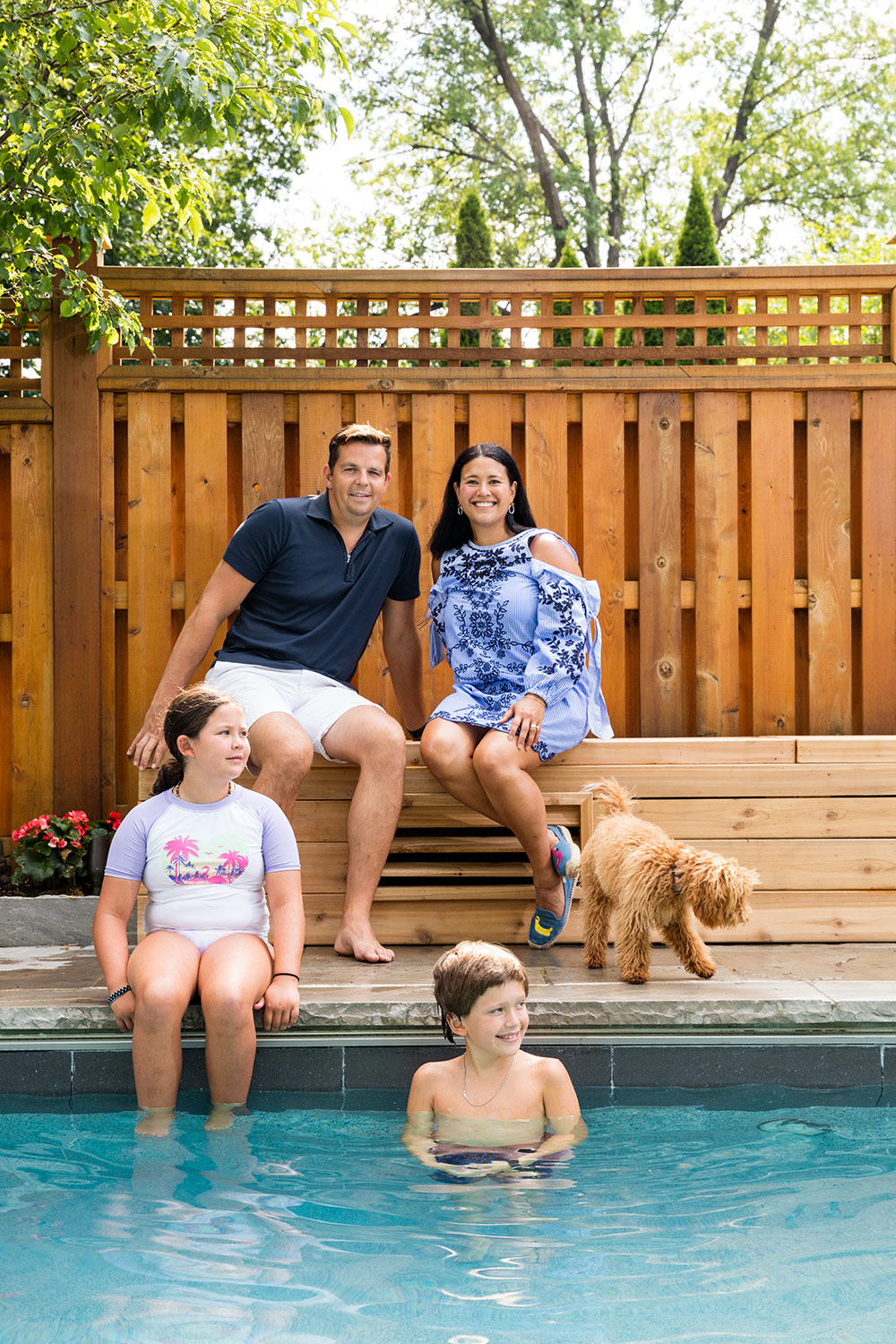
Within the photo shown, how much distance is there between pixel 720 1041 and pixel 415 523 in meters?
2.56

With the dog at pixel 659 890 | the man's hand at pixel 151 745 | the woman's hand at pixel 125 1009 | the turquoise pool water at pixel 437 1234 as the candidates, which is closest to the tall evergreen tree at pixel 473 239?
the man's hand at pixel 151 745

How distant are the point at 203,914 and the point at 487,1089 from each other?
33.3 inches

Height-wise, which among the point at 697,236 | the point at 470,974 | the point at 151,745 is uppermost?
the point at 697,236

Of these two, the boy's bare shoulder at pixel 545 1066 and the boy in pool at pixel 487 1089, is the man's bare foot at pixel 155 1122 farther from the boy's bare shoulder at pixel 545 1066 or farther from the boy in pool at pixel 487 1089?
the boy's bare shoulder at pixel 545 1066

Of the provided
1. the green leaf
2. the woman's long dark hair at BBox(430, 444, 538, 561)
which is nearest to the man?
the woman's long dark hair at BBox(430, 444, 538, 561)

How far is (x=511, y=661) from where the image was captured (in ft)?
12.4

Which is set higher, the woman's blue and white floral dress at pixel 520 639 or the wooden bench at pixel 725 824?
the woman's blue and white floral dress at pixel 520 639

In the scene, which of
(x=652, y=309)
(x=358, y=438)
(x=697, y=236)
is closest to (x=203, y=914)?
(x=358, y=438)

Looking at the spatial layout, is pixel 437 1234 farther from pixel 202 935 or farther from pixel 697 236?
pixel 697 236

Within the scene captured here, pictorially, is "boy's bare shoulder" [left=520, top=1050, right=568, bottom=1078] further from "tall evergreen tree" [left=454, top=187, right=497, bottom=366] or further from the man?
"tall evergreen tree" [left=454, top=187, right=497, bottom=366]

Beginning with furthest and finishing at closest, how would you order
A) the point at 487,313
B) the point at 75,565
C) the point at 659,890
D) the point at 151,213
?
the point at 487,313 < the point at 75,565 < the point at 151,213 < the point at 659,890

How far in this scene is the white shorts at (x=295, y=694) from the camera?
11.8 feet

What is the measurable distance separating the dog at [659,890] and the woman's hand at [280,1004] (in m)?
0.97

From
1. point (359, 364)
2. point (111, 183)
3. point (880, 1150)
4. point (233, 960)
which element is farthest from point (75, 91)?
point (880, 1150)
